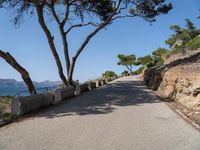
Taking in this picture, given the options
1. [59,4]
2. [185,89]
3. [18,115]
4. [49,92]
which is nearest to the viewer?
[18,115]

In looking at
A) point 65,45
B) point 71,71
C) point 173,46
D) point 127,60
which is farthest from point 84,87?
point 127,60

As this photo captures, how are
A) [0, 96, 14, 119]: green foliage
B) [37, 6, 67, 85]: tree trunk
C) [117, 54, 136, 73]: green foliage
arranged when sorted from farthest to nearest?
[117, 54, 136, 73]: green foliage < [37, 6, 67, 85]: tree trunk < [0, 96, 14, 119]: green foliage

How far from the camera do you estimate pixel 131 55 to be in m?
95.5

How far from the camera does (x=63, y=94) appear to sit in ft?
63.2

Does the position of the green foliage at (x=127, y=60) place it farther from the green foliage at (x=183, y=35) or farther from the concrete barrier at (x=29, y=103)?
the concrete barrier at (x=29, y=103)

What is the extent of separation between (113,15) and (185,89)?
1453 centimetres

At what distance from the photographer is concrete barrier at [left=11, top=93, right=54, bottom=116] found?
12477 millimetres

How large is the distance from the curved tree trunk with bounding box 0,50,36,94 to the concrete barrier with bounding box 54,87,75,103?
4.17 feet

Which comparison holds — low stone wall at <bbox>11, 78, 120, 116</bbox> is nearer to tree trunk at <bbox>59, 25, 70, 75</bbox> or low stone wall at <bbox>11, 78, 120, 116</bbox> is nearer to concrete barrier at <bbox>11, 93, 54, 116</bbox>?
concrete barrier at <bbox>11, 93, 54, 116</bbox>

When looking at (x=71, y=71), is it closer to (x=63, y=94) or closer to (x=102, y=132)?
(x=63, y=94)

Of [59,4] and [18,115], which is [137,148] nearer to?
[18,115]

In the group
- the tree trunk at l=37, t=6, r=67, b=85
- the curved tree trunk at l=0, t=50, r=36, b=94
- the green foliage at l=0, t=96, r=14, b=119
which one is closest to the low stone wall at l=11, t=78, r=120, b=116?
the green foliage at l=0, t=96, r=14, b=119

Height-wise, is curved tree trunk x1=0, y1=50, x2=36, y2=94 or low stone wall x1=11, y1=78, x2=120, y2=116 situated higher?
curved tree trunk x1=0, y1=50, x2=36, y2=94

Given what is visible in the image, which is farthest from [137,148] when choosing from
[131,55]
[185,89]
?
[131,55]
